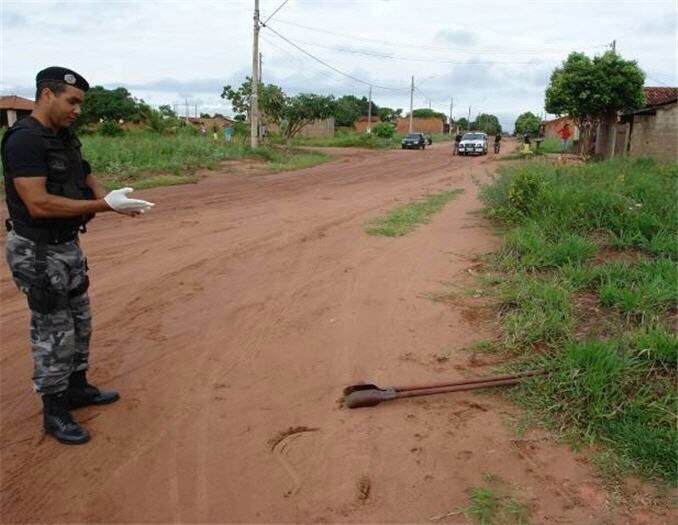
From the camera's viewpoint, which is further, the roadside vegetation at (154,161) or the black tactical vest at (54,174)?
the roadside vegetation at (154,161)

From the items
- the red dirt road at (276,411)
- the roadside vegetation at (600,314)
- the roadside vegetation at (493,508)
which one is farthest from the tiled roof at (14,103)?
the roadside vegetation at (493,508)

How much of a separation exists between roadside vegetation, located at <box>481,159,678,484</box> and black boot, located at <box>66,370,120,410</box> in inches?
91.7

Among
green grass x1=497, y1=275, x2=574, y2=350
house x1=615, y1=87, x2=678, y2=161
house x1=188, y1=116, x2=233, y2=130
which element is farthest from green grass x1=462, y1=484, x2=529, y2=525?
house x1=188, y1=116, x2=233, y2=130

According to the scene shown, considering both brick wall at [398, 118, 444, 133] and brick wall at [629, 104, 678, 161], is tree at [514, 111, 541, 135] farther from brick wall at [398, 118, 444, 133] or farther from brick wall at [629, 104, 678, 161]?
brick wall at [629, 104, 678, 161]

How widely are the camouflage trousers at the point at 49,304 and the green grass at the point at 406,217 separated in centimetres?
515

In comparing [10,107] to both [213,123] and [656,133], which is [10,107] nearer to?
[213,123]

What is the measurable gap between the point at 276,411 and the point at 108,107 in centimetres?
4304

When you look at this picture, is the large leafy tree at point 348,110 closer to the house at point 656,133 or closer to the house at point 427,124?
the house at point 427,124

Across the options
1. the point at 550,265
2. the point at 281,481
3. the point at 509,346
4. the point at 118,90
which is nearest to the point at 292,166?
the point at 550,265

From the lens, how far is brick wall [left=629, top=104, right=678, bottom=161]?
16922 millimetres

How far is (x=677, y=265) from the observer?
16.6ft

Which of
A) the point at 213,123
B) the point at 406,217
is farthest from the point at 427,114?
the point at 406,217

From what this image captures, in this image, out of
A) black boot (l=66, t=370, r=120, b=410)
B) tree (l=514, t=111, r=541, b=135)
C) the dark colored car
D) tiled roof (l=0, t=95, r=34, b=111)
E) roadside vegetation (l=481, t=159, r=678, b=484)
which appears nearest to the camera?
roadside vegetation (l=481, t=159, r=678, b=484)

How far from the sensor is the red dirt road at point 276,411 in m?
2.62
